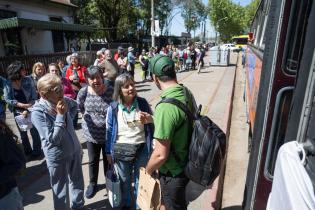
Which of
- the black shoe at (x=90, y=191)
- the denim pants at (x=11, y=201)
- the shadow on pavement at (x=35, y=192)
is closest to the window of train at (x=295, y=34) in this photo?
the denim pants at (x=11, y=201)

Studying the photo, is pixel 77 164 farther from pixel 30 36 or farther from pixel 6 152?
pixel 30 36

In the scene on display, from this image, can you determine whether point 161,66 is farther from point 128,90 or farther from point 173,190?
point 173,190

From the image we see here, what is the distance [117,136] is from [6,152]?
1.37m

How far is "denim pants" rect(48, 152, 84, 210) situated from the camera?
3.21 m

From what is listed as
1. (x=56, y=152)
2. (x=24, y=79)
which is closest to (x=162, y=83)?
(x=56, y=152)

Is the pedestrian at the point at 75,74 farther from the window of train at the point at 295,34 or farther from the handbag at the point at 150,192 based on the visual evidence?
the window of train at the point at 295,34

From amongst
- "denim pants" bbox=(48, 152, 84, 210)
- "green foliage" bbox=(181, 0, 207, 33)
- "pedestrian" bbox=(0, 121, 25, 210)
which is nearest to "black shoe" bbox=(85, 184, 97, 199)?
"denim pants" bbox=(48, 152, 84, 210)

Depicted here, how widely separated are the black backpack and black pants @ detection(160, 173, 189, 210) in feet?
0.57

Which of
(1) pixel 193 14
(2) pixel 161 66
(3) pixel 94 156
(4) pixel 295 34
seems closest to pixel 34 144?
(3) pixel 94 156

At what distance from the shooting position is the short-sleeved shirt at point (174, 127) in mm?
2225

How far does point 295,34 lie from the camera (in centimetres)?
225

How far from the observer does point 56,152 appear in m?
3.11

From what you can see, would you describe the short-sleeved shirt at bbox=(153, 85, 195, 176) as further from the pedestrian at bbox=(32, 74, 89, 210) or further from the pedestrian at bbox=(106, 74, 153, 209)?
the pedestrian at bbox=(32, 74, 89, 210)

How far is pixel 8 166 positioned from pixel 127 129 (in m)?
1.39
